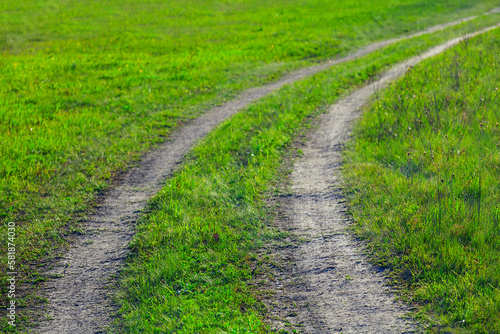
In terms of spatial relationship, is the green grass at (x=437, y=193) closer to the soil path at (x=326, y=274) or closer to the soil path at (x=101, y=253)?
the soil path at (x=326, y=274)

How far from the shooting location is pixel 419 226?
19.7 ft

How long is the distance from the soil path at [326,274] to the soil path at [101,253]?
229cm

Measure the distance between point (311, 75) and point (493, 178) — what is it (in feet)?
35.1

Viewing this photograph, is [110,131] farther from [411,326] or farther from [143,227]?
[411,326]

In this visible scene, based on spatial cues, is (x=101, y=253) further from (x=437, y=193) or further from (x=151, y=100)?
(x=151, y=100)

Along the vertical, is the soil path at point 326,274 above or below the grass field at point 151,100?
below

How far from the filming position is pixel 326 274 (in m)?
5.48

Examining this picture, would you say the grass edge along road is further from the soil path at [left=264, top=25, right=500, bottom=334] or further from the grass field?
the soil path at [left=264, top=25, right=500, bottom=334]

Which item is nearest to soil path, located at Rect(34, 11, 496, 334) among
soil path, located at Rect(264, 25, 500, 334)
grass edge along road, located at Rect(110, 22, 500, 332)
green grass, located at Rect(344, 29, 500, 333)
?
grass edge along road, located at Rect(110, 22, 500, 332)

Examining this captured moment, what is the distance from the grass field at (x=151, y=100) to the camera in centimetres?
660

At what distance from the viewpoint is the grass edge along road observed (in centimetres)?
497

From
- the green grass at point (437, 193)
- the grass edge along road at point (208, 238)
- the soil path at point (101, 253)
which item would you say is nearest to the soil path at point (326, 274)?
→ the green grass at point (437, 193)

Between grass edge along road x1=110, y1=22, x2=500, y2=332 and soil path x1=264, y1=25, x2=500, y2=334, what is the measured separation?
44 cm

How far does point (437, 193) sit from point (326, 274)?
8.36 feet
